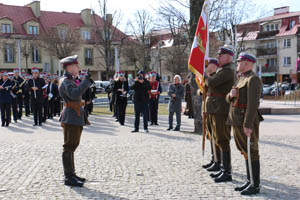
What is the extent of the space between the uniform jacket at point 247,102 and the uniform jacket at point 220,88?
52 cm

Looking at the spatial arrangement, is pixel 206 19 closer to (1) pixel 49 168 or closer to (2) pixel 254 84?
(2) pixel 254 84

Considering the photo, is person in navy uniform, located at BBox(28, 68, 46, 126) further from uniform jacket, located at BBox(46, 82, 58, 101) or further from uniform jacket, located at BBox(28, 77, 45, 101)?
uniform jacket, located at BBox(46, 82, 58, 101)

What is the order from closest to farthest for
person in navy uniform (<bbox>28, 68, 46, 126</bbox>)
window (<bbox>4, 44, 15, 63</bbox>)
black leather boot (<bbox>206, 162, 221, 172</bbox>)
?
1. black leather boot (<bbox>206, 162, 221, 172</bbox>)
2. person in navy uniform (<bbox>28, 68, 46, 126</bbox>)
3. window (<bbox>4, 44, 15, 63</bbox>)

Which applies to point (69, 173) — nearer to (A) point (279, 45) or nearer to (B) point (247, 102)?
(B) point (247, 102)

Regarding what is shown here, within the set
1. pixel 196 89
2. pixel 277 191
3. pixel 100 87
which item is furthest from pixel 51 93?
pixel 100 87

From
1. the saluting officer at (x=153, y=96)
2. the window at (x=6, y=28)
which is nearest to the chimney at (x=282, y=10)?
the window at (x=6, y=28)

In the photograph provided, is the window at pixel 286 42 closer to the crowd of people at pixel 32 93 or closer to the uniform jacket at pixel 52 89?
the crowd of people at pixel 32 93

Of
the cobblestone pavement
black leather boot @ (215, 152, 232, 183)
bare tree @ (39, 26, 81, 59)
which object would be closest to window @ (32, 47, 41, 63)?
bare tree @ (39, 26, 81, 59)

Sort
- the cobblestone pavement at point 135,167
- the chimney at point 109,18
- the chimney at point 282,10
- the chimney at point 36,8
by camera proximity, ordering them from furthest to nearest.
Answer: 1. the chimney at point 282,10
2. the chimney at point 36,8
3. the chimney at point 109,18
4. the cobblestone pavement at point 135,167

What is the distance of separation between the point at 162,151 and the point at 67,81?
3513 mm

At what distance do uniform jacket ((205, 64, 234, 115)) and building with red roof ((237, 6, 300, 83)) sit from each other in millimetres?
54174

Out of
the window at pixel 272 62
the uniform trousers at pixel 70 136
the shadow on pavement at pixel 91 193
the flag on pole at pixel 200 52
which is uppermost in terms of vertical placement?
the window at pixel 272 62

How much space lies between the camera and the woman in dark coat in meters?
14.3

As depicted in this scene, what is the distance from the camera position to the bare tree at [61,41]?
41844 mm
